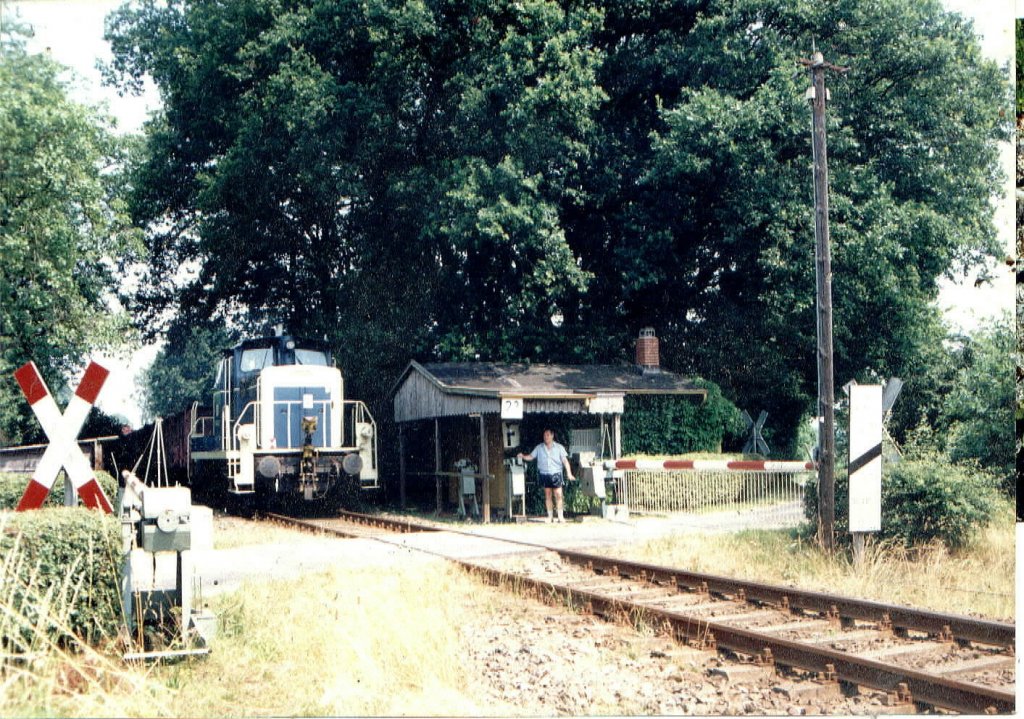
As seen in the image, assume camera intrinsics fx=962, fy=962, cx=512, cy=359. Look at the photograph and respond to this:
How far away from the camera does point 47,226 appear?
16.2 meters

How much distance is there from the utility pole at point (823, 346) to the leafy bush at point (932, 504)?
33 cm

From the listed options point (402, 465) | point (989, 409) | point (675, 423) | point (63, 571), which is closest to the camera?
point (63, 571)

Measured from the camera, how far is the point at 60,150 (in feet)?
54.6

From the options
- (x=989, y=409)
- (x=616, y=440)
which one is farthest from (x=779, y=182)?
(x=989, y=409)

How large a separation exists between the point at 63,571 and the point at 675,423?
16961 millimetres

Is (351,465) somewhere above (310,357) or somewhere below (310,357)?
below

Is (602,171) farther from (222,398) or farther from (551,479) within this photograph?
(222,398)

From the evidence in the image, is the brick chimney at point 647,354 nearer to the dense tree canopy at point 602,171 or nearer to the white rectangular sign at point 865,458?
the dense tree canopy at point 602,171

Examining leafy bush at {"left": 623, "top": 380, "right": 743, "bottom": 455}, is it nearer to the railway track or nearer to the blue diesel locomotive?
the blue diesel locomotive

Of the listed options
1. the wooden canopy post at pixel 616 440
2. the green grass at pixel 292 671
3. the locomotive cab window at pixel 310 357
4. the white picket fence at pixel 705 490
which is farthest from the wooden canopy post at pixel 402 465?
the green grass at pixel 292 671

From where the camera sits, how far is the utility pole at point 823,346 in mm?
11336

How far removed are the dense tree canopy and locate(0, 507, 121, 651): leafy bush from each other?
17129mm

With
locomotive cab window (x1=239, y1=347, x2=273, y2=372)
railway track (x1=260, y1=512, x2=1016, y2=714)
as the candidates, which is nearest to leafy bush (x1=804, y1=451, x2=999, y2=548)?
railway track (x1=260, y1=512, x2=1016, y2=714)

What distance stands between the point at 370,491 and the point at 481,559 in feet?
43.2
